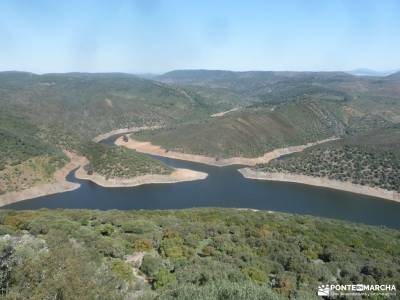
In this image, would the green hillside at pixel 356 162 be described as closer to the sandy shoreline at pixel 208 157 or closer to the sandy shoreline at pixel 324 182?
the sandy shoreline at pixel 324 182

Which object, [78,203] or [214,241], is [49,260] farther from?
[78,203]

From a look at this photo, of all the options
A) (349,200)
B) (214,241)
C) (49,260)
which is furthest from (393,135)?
(49,260)

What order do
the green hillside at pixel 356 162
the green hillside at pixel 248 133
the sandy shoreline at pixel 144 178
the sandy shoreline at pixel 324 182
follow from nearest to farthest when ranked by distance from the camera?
the sandy shoreline at pixel 324 182
the green hillside at pixel 356 162
the sandy shoreline at pixel 144 178
the green hillside at pixel 248 133

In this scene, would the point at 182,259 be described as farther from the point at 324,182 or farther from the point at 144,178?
the point at 324,182

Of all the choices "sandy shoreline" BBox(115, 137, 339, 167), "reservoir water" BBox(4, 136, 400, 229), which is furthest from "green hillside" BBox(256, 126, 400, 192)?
"sandy shoreline" BBox(115, 137, 339, 167)

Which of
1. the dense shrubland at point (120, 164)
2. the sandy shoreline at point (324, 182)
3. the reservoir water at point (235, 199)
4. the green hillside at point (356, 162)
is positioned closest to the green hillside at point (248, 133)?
the sandy shoreline at point (324, 182)

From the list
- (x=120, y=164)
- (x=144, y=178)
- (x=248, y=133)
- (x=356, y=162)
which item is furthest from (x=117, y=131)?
(x=356, y=162)

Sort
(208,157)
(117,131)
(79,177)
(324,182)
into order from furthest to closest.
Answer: (117,131) → (208,157) → (79,177) → (324,182)
